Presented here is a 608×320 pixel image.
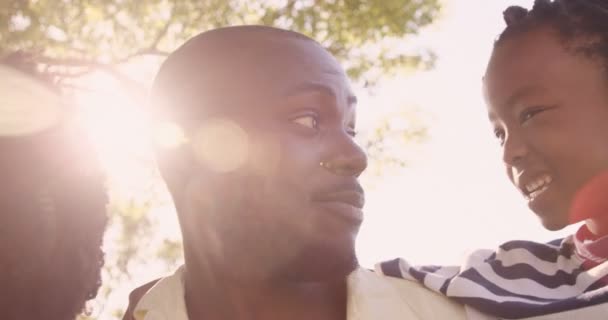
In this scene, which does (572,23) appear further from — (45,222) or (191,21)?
(191,21)

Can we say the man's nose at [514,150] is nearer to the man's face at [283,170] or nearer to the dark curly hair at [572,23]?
the dark curly hair at [572,23]

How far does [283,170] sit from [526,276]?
836 mm

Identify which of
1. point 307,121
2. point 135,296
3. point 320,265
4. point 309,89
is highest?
point 309,89

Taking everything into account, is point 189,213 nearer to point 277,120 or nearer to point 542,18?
point 277,120

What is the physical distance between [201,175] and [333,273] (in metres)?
0.55

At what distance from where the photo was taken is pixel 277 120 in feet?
7.19

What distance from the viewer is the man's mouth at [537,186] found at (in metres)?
2.45

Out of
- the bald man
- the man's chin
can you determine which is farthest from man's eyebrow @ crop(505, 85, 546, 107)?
the man's chin

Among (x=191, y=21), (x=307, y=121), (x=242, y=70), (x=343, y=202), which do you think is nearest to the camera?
(x=343, y=202)

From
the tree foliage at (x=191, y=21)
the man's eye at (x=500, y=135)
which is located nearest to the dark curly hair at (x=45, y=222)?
the man's eye at (x=500, y=135)

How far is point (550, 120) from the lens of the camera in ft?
8.10

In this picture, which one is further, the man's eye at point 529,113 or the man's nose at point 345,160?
the man's eye at point 529,113

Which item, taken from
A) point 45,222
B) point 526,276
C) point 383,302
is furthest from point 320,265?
point 45,222

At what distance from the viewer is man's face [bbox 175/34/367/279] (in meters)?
2.07
